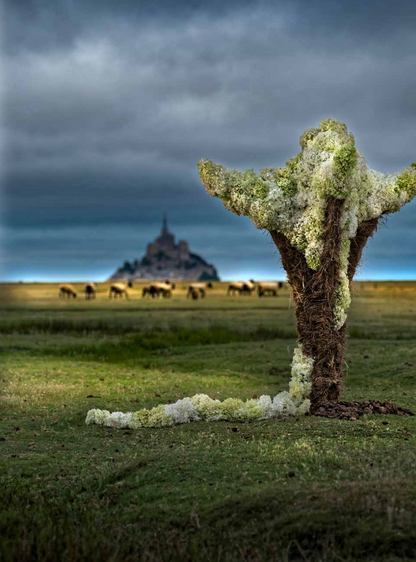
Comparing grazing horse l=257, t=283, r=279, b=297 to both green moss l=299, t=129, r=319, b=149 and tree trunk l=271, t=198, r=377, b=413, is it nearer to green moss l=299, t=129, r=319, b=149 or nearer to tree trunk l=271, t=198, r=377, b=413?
green moss l=299, t=129, r=319, b=149

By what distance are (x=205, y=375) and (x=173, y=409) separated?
6.73 m

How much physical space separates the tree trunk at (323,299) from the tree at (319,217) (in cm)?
2

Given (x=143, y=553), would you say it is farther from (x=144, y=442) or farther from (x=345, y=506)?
(x=144, y=442)

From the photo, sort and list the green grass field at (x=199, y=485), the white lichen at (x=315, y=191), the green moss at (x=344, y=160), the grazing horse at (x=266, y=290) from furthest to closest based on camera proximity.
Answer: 1. the grazing horse at (x=266, y=290)
2. the white lichen at (x=315, y=191)
3. the green moss at (x=344, y=160)
4. the green grass field at (x=199, y=485)

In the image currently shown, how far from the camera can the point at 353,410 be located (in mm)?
10914

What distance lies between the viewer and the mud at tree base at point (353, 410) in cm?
1064

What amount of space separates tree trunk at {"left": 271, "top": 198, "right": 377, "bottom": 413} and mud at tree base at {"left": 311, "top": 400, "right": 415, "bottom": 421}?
0.15 meters

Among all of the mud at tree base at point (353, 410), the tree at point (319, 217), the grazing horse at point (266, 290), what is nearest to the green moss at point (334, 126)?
the tree at point (319, 217)

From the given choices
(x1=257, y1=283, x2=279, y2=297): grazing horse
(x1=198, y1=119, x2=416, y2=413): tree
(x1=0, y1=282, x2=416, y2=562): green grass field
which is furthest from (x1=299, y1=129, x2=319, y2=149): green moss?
(x1=257, y1=283, x2=279, y2=297): grazing horse

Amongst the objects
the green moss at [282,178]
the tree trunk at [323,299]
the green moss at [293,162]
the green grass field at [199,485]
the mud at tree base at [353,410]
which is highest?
the green moss at [293,162]

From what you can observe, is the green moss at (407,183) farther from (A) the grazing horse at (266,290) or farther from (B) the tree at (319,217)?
(A) the grazing horse at (266,290)

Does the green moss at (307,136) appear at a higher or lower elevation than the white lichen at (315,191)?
higher

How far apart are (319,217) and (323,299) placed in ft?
4.42

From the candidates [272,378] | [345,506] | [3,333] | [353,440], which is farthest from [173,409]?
[3,333]
